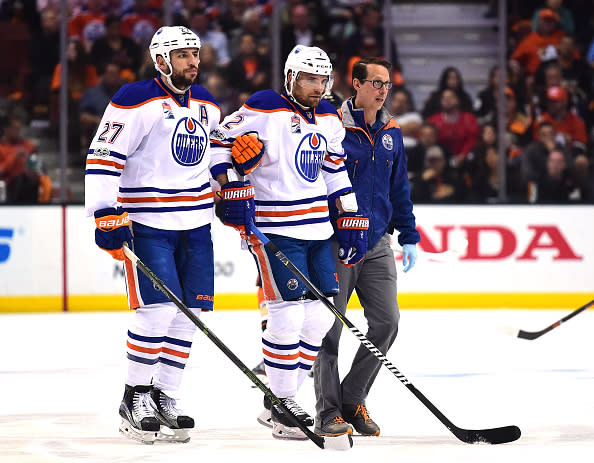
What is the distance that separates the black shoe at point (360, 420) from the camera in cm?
350

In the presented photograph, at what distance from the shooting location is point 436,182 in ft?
26.5

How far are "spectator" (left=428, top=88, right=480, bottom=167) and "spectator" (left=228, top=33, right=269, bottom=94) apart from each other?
141cm

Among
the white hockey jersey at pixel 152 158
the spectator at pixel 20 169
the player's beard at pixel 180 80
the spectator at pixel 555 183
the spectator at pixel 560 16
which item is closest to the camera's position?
the white hockey jersey at pixel 152 158

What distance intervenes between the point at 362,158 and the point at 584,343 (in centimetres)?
280

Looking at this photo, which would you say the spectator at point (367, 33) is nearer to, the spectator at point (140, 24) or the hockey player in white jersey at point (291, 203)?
the spectator at point (140, 24)

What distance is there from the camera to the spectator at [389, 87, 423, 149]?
8.35m

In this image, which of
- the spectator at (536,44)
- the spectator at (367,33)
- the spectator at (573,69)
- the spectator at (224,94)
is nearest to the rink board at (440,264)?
the spectator at (224,94)

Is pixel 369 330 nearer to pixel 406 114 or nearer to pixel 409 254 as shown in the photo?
pixel 409 254

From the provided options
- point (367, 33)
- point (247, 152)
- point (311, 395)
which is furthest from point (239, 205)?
point (367, 33)

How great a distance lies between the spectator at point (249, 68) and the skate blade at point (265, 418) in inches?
187

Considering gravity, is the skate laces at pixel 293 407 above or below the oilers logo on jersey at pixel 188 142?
below

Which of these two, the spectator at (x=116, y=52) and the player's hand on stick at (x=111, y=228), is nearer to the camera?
the player's hand on stick at (x=111, y=228)

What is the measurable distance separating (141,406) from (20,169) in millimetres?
4730

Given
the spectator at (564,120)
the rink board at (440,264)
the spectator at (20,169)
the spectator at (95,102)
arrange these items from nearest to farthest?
the rink board at (440,264), the spectator at (20,169), the spectator at (95,102), the spectator at (564,120)
